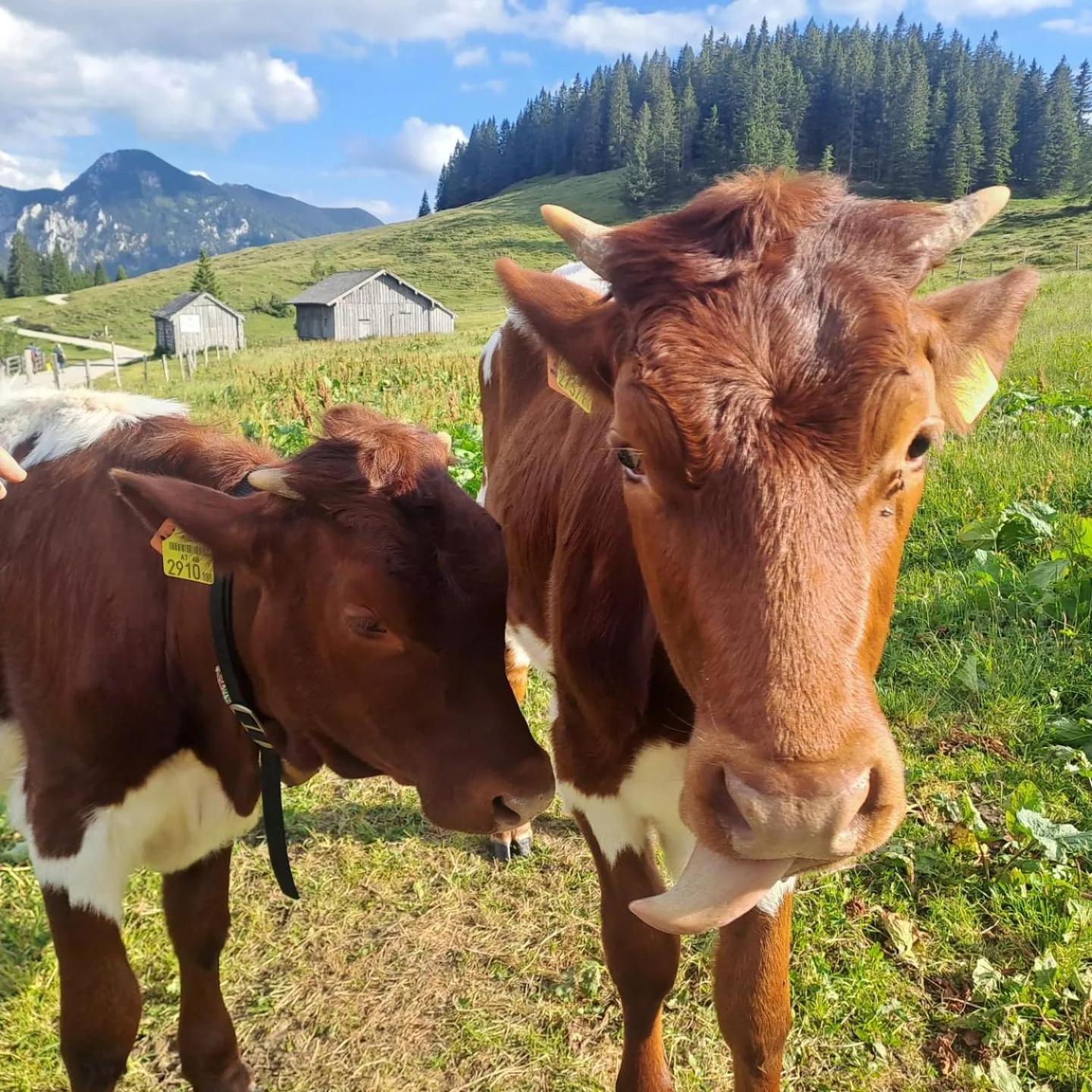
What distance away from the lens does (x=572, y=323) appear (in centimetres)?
211

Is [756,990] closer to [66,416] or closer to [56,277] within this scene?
[66,416]

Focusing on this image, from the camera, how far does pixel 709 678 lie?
157 cm

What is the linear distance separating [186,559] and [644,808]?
157 centimetres

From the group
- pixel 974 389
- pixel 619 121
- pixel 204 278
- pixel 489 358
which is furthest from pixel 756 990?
pixel 619 121

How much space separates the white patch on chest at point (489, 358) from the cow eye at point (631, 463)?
3227 mm

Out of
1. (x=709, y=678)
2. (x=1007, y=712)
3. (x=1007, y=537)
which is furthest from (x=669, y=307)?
(x=1007, y=537)

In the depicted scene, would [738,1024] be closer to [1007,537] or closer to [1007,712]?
[1007,712]

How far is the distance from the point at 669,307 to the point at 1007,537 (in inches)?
191

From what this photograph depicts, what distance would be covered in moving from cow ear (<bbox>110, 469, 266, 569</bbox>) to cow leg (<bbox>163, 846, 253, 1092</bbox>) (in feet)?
4.46

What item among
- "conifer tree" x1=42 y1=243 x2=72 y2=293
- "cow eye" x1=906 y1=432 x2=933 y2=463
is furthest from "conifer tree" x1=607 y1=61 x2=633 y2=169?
"cow eye" x1=906 y1=432 x2=933 y2=463

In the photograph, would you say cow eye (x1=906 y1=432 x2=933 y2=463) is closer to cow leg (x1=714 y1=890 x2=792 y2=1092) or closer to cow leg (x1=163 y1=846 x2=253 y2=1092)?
cow leg (x1=714 y1=890 x2=792 y2=1092)

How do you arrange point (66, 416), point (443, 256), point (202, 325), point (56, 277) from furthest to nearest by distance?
1. point (56, 277)
2. point (443, 256)
3. point (202, 325)
4. point (66, 416)

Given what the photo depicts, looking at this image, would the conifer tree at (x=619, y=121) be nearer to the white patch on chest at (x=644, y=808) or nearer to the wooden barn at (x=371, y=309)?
the wooden barn at (x=371, y=309)

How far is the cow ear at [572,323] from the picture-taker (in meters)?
2.04
